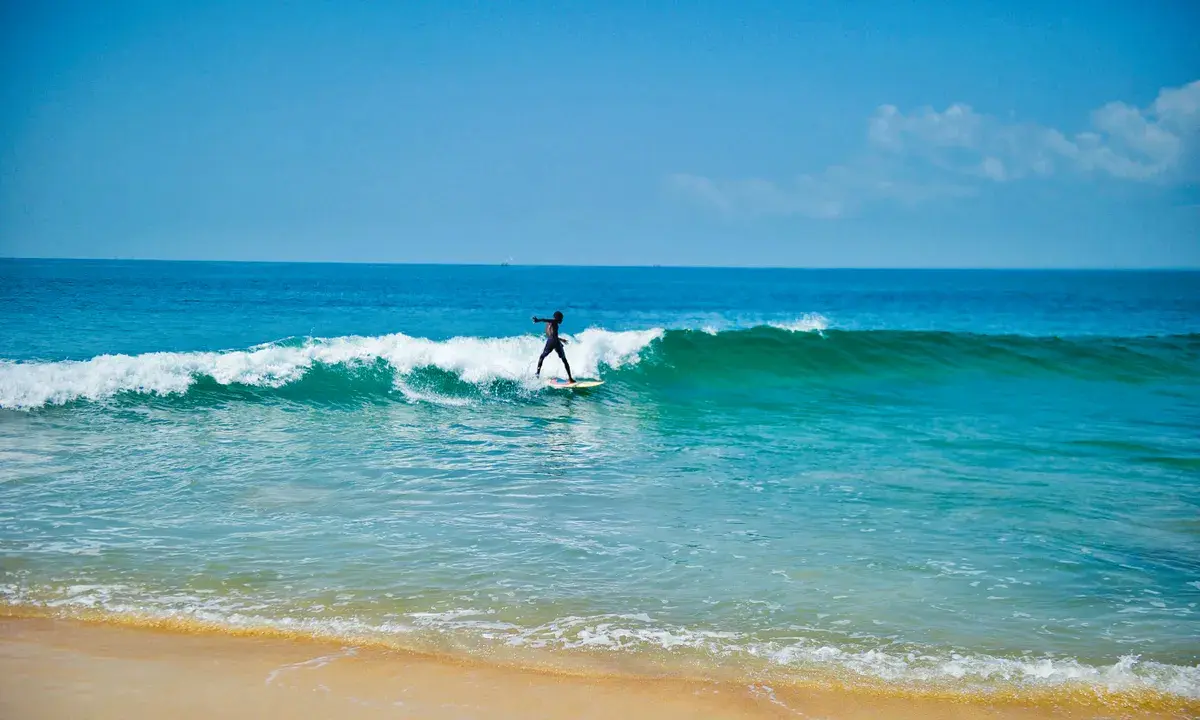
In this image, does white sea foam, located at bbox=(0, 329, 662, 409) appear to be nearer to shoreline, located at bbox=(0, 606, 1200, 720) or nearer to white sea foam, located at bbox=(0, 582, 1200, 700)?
white sea foam, located at bbox=(0, 582, 1200, 700)

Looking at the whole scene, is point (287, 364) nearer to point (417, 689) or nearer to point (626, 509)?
point (626, 509)

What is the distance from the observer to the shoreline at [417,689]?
186 inches

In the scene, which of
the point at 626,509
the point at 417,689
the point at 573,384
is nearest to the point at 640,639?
the point at 417,689

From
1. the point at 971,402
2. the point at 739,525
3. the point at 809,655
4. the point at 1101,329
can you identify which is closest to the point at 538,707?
the point at 809,655

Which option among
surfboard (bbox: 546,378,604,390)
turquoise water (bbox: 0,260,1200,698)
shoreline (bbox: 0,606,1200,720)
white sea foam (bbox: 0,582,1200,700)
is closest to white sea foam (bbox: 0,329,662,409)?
turquoise water (bbox: 0,260,1200,698)

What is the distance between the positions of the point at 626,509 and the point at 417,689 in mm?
3971

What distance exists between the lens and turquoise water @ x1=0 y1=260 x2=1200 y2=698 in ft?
19.2

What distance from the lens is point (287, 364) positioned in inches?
669

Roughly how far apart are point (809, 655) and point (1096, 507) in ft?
17.9

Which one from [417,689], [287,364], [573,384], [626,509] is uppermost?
[287,364]

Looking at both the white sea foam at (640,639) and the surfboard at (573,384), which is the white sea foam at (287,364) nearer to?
the surfboard at (573,384)

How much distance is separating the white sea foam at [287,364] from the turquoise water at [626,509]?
92 mm

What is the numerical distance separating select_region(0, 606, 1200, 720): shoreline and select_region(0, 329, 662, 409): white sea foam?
10337mm

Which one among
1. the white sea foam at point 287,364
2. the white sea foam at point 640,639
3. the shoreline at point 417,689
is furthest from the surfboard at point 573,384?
the shoreline at point 417,689
